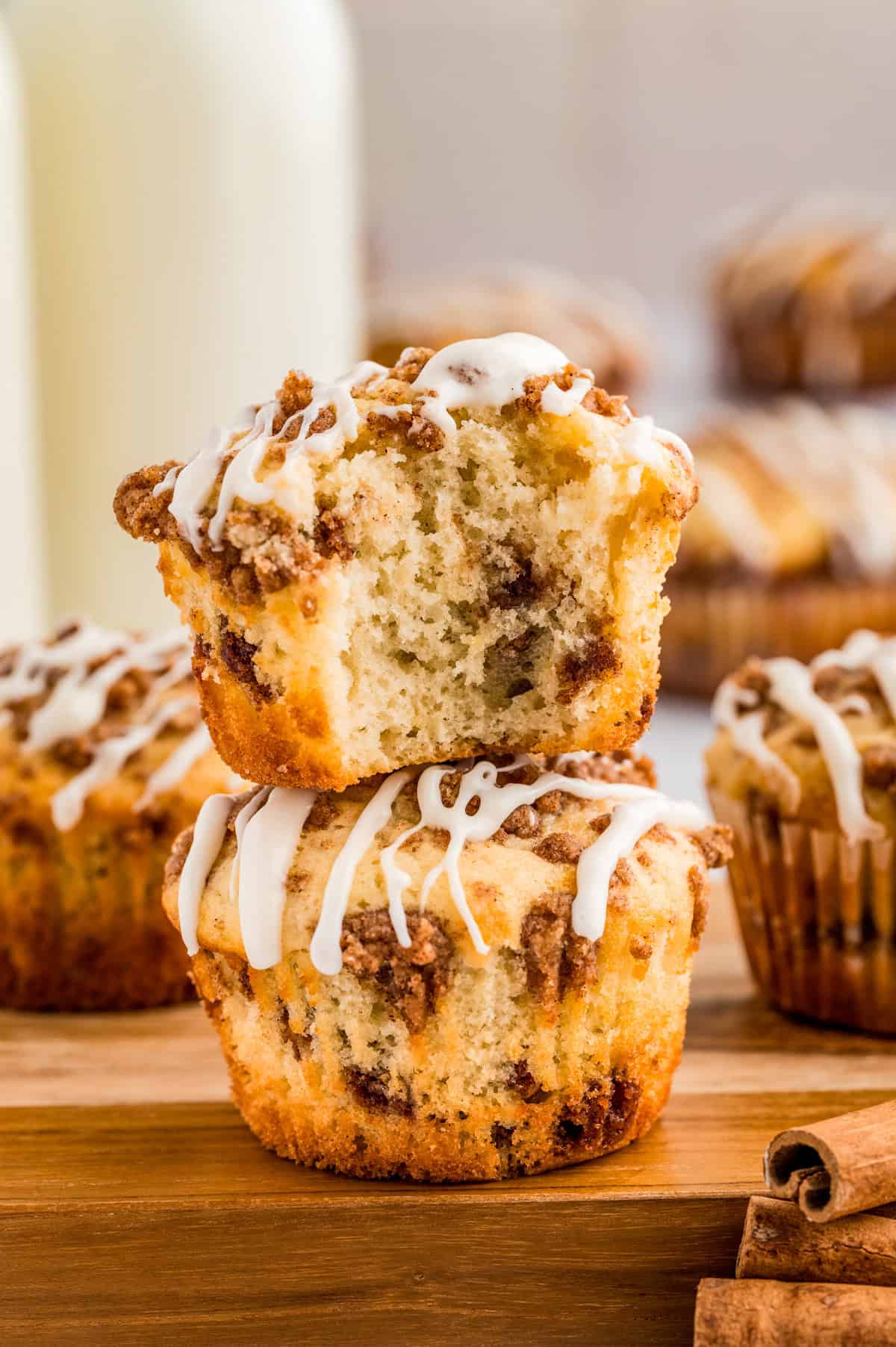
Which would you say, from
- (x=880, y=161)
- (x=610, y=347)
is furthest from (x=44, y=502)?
(x=880, y=161)

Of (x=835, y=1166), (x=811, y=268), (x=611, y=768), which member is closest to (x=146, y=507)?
(x=611, y=768)

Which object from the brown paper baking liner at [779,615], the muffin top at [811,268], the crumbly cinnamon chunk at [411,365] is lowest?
the brown paper baking liner at [779,615]

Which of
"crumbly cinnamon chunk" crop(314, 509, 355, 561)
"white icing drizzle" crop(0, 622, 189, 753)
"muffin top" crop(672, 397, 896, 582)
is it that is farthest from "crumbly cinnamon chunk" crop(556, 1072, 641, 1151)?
"muffin top" crop(672, 397, 896, 582)

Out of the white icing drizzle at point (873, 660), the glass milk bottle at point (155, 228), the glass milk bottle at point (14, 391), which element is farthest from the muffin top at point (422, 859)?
the glass milk bottle at point (155, 228)

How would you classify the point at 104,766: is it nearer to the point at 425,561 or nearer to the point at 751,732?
the point at 425,561

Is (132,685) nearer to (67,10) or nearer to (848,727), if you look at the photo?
(848,727)

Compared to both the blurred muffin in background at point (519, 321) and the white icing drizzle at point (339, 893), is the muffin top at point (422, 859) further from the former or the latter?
the blurred muffin in background at point (519, 321)
